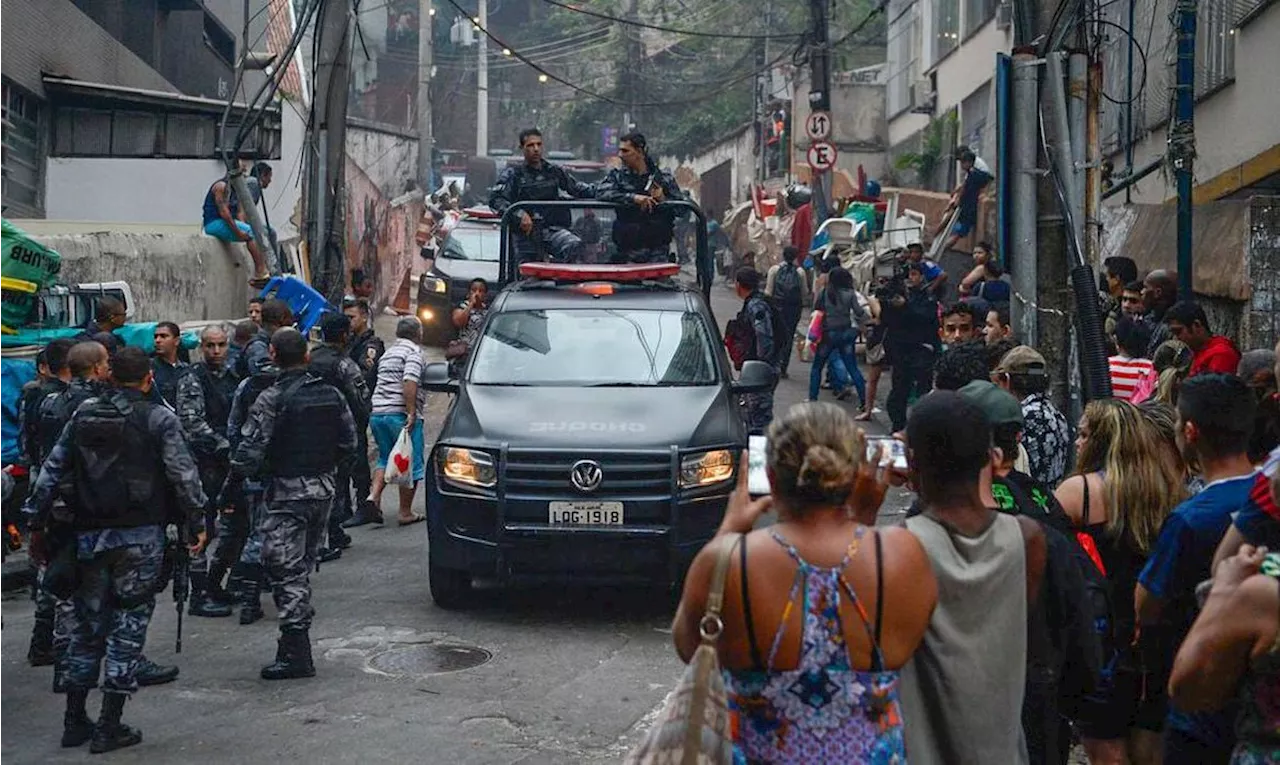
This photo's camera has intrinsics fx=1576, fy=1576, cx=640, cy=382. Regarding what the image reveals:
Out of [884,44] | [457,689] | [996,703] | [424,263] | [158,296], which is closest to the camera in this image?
[996,703]

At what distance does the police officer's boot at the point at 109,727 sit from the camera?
7023mm

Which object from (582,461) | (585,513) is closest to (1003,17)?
(582,461)

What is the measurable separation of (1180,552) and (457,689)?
15.0ft

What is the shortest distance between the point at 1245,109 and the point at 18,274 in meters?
10.4

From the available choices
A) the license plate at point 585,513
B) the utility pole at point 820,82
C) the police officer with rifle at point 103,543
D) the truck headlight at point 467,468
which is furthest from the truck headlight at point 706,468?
the utility pole at point 820,82

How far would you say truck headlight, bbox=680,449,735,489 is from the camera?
922 centimetres

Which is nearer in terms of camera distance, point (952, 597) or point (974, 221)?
point (952, 597)

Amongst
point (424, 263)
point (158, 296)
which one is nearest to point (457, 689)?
point (158, 296)

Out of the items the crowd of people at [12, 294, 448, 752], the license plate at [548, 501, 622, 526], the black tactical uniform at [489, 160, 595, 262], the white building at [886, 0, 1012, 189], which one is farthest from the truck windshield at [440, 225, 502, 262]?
the license plate at [548, 501, 622, 526]

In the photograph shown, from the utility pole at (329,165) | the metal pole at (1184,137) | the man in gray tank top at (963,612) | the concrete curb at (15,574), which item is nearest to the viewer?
the man in gray tank top at (963,612)

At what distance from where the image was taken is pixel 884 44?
1869 inches

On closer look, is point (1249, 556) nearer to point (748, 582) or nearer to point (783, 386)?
point (748, 582)

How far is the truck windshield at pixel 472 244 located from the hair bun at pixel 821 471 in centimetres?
2031

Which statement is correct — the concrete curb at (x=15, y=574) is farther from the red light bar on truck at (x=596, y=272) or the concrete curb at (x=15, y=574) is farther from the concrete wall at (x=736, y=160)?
the concrete wall at (x=736, y=160)
